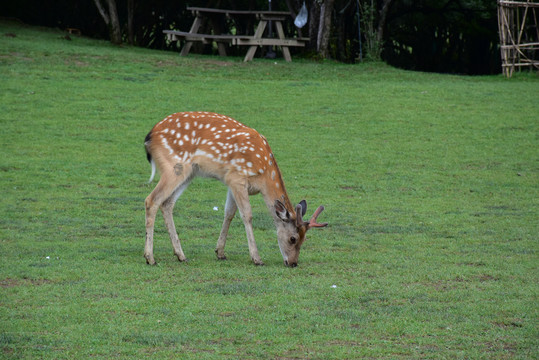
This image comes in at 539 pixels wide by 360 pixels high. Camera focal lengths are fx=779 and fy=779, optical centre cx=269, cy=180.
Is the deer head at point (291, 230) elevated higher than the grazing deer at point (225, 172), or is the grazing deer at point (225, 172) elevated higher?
the grazing deer at point (225, 172)

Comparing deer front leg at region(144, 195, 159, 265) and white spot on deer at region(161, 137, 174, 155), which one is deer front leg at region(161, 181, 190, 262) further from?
white spot on deer at region(161, 137, 174, 155)

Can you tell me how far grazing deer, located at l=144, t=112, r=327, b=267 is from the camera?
794cm

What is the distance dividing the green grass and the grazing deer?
35cm

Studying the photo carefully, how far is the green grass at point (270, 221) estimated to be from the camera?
18.7 ft

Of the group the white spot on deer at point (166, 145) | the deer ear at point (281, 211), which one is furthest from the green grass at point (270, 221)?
the white spot on deer at point (166, 145)

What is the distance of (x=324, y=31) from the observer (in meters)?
23.2

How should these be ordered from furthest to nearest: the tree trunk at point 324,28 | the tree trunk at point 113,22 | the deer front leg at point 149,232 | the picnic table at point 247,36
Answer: the tree trunk at point 113,22, the tree trunk at point 324,28, the picnic table at point 247,36, the deer front leg at point 149,232

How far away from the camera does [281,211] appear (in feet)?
26.1

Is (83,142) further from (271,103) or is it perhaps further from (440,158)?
(440,158)

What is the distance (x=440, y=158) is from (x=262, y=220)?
5119 millimetres

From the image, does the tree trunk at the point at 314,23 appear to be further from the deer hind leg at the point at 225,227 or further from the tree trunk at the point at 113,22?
the deer hind leg at the point at 225,227

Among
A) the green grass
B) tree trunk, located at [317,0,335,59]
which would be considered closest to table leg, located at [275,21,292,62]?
the green grass

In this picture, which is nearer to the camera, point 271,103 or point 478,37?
point 271,103

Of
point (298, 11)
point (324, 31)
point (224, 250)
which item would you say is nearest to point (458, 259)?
point (224, 250)
